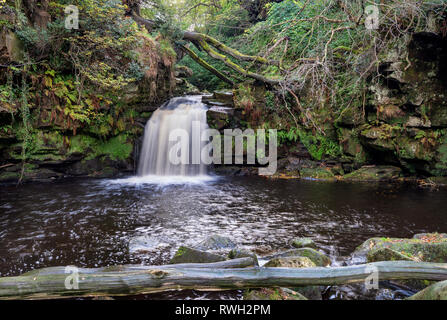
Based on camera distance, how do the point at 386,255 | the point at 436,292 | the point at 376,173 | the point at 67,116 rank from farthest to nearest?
the point at 376,173
the point at 67,116
the point at 386,255
the point at 436,292

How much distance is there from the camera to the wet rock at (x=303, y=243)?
4.55 metres

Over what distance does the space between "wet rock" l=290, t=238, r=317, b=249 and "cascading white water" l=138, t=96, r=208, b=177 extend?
23.3ft

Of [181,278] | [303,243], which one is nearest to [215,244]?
[303,243]

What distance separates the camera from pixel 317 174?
1091 centimetres

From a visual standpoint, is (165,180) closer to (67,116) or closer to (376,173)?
(67,116)

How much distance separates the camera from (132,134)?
11.4 metres

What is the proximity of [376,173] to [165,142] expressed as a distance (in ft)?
27.5

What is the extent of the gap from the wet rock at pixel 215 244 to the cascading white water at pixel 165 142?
6.73 metres

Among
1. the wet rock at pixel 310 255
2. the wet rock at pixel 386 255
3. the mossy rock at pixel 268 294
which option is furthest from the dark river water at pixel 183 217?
the mossy rock at pixel 268 294

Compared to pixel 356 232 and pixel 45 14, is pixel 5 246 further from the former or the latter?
pixel 45 14

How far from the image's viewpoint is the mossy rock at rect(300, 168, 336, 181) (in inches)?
423

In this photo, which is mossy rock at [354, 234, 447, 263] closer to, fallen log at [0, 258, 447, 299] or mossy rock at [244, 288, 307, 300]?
fallen log at [0, 258, 447, 299]

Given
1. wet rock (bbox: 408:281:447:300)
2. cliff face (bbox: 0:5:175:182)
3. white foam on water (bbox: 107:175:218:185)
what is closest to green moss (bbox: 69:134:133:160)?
cliff face (bbox: 0:5:175:182)
